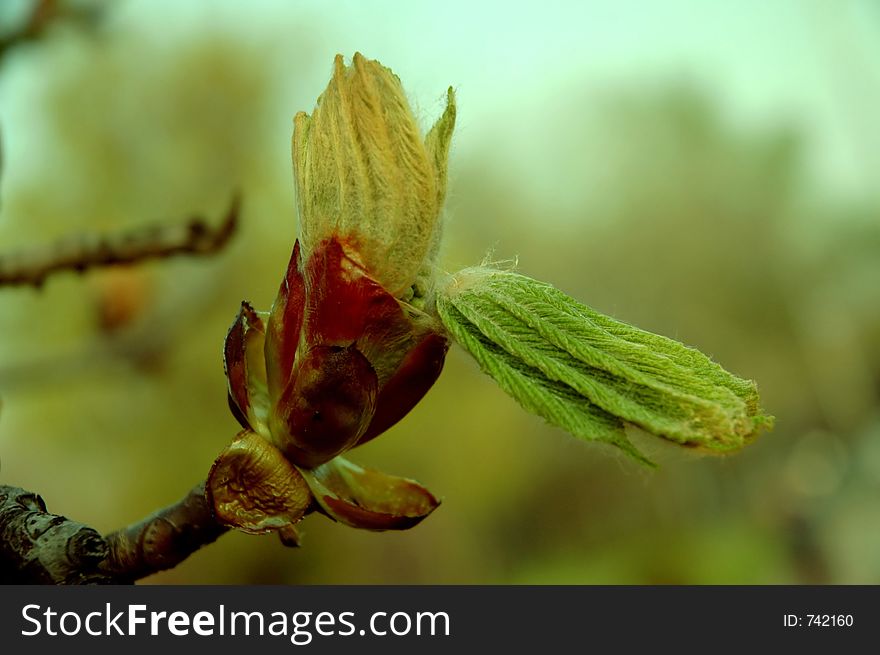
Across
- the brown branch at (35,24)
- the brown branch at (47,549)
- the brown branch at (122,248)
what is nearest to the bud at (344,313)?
the brown branch at (47,549)

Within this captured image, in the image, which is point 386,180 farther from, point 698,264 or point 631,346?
point 698,264

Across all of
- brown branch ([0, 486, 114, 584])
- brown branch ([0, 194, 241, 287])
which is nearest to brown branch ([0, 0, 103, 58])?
brown branch ([0, 194, 241, 287])

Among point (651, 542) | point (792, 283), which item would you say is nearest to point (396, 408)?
point (651, 542)

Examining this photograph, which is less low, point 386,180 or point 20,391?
point 20,391

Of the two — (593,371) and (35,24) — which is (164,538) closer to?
(593,371)

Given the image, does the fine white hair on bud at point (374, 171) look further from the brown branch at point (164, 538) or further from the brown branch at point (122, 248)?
the brown branch at point (122, 248)

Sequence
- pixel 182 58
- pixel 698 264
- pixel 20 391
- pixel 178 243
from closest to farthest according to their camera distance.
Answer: pixel 178 243
pixel 20 391
pixel 182 58
pixel 698 264
